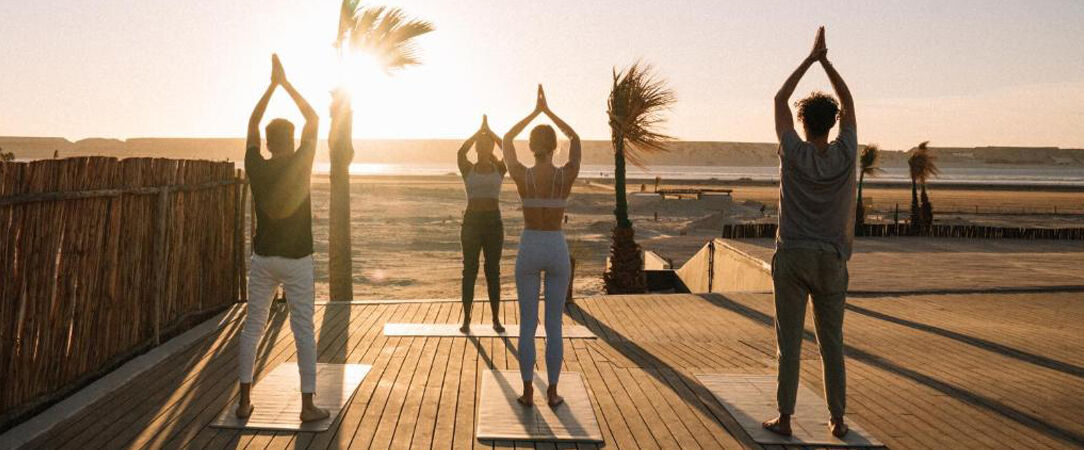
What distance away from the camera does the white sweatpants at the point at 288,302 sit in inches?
180

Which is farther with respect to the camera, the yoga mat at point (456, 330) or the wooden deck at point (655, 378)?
the yoga mat at point (456, 330)

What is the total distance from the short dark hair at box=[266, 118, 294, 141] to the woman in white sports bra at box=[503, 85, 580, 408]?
126cm

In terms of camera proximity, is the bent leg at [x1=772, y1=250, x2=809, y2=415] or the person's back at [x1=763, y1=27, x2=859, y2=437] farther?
the bent leg at [x1=772, y1=250, x2=809, y2=415]

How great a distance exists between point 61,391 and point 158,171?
7.55ft

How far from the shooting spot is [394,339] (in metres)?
7.55

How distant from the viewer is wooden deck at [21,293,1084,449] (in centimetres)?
477

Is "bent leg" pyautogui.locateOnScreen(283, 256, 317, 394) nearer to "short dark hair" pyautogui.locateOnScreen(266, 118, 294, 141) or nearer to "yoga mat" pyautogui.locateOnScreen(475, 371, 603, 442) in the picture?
"short dark hair" pyautogui.locateOnScreen(266, 118, 294, 141)

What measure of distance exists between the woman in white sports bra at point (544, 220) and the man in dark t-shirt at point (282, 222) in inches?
47.0

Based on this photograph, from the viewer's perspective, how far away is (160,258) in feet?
23.4

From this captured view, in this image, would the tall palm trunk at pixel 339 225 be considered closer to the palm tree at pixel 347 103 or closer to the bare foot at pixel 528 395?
the palm tree at pixel 347 103

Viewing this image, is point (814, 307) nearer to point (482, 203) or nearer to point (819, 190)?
point (819, 190)

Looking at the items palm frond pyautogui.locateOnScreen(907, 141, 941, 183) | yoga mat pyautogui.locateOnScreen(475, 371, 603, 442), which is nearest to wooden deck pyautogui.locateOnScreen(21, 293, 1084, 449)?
yoga mat pyautogui.locateOnScreen(475, 371, 603, 442)

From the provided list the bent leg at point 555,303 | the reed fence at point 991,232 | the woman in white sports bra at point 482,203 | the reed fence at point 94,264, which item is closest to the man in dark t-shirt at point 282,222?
the bent leg at point 555,303

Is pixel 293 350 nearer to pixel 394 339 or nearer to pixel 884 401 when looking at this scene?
pixel 394 339
